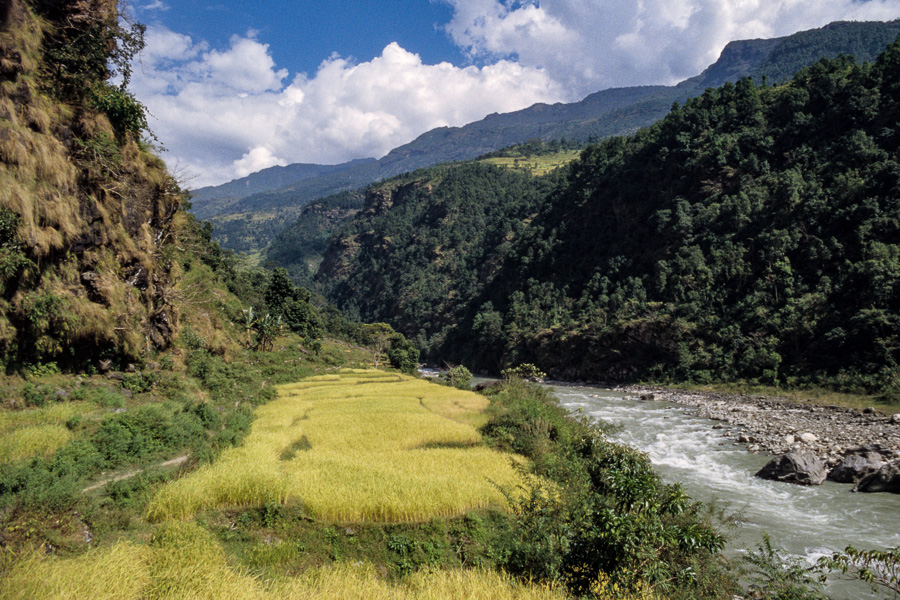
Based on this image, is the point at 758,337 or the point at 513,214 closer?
the point at 758,337

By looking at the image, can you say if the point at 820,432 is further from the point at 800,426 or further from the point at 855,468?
the point at 855,468

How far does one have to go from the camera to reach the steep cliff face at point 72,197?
36.3ft

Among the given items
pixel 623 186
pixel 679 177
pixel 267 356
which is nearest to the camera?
pixel 267 356

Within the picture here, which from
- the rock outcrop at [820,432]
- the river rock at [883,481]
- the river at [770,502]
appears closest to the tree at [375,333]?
the rock outcrop at [820,432]

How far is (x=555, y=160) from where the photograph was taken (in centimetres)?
16225

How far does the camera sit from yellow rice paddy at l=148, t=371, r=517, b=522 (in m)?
8.77

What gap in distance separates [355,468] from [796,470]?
1653 cm

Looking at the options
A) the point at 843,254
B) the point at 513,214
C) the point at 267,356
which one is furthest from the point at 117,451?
the point at 513,214

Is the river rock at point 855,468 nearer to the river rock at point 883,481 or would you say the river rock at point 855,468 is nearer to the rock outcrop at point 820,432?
the rock outcrop at point 820,432

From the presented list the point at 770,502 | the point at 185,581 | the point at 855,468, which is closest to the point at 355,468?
the point at 185,581

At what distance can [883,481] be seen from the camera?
572 inches

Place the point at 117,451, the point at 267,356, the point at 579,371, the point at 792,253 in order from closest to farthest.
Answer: the point at 117,451 → the point at 267,356 → the point at 792,253 → the point at 579,371

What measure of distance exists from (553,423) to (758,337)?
35213 mm

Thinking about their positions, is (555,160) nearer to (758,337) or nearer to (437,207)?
(437,207)
